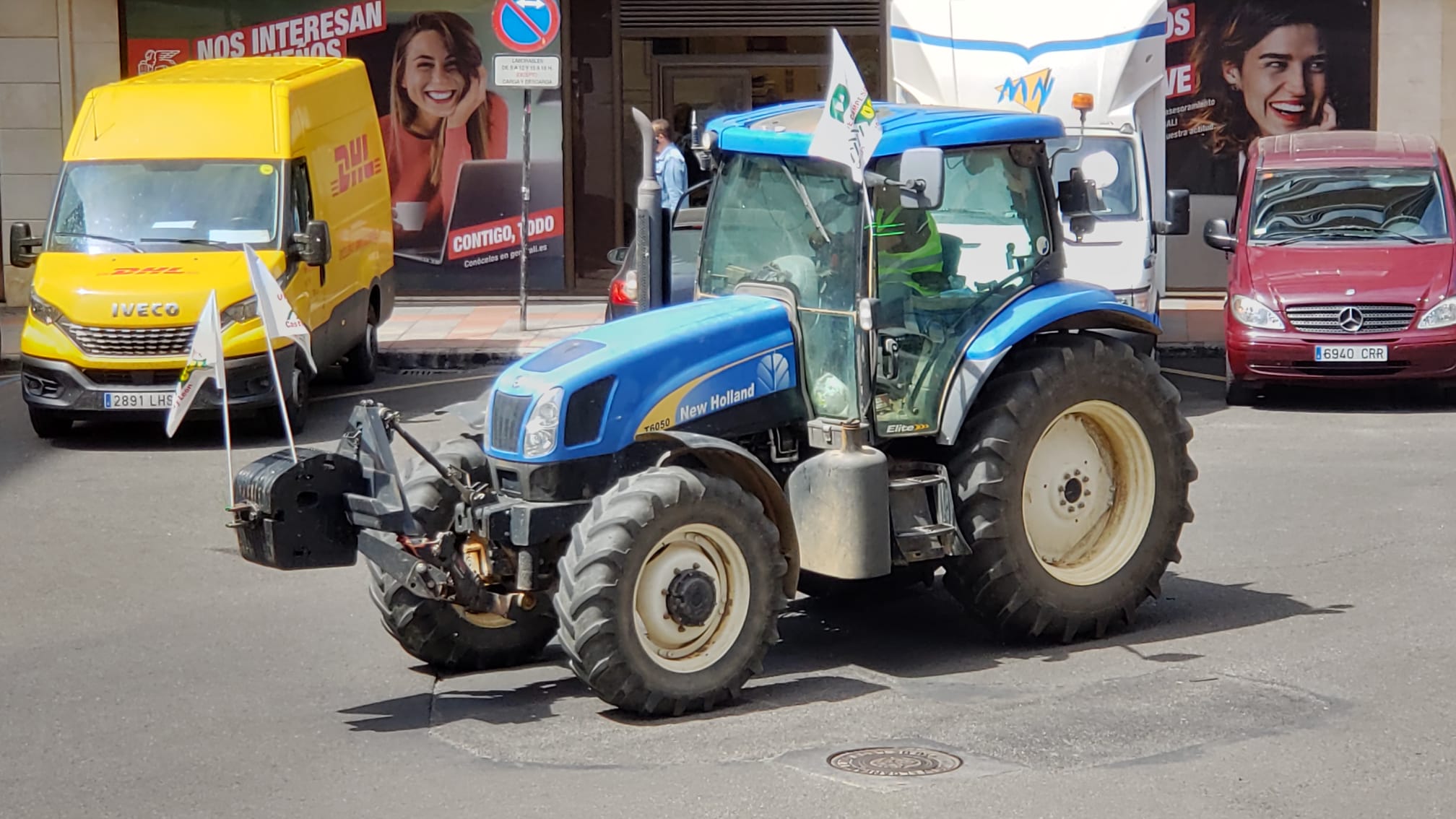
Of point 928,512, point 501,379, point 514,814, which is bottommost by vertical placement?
point 514,814

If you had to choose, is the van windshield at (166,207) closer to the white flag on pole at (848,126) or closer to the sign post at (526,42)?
the sign post at (526,42)

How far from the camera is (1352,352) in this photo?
14547mm

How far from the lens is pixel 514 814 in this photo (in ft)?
20.4

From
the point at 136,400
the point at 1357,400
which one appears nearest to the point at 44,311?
the point at 136,400

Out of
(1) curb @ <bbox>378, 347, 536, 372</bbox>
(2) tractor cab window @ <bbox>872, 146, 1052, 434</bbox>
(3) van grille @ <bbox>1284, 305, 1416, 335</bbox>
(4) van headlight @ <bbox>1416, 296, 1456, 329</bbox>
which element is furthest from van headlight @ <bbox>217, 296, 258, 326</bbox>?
(4) van headlight @ <bbox>1416, 296, 1456, 329</bbox>

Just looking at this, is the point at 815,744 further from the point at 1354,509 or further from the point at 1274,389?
the point at 1274,389

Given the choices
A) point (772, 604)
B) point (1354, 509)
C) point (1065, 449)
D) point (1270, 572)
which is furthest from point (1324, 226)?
point (772, 604)

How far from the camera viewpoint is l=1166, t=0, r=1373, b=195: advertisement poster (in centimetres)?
2084

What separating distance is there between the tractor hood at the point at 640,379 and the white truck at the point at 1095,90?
6584 millimetres

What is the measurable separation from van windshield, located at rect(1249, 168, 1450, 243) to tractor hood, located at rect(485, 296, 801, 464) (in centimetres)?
885

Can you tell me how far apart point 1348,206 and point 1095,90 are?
9.03 ft

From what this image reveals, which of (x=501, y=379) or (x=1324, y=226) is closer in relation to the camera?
(x=501, y=379)

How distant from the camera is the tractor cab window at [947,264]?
8023mm

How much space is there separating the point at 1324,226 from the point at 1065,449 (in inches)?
317
